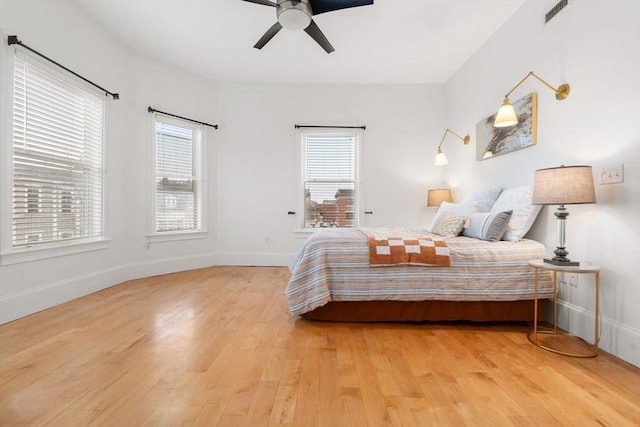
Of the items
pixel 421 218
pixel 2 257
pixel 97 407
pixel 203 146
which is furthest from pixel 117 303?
pixel 421 218

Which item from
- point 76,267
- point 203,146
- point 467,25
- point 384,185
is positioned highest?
point 467,25

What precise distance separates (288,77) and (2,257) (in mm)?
3763

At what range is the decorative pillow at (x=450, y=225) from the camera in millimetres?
2855

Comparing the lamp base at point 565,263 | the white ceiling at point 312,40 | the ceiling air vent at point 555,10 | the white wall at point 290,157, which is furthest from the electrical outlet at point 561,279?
the white ceiling at point 312,40

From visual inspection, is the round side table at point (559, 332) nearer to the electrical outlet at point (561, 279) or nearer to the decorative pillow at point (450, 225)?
the electrical outlet at point (561, 279)

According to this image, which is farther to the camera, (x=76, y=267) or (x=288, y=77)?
(x=288, y=77)

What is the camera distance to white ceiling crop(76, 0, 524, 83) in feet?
9.62

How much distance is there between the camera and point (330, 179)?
476 cm

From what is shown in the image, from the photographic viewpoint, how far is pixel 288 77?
A: 4477 millimetres

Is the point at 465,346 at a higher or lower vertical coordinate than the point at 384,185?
lower

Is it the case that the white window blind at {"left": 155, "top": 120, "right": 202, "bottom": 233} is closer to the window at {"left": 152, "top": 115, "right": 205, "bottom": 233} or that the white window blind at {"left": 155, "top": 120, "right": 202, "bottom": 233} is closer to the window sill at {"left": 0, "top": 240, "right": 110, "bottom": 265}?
the window at {"left": 152, "top": 115, "right": 205, "bottom": 233}

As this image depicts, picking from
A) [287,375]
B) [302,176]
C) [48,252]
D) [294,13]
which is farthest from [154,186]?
[287,375]

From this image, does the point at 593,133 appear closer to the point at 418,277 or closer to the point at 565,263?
the point at 565,263

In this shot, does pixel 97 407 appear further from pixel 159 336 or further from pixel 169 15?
pixel 169 15
